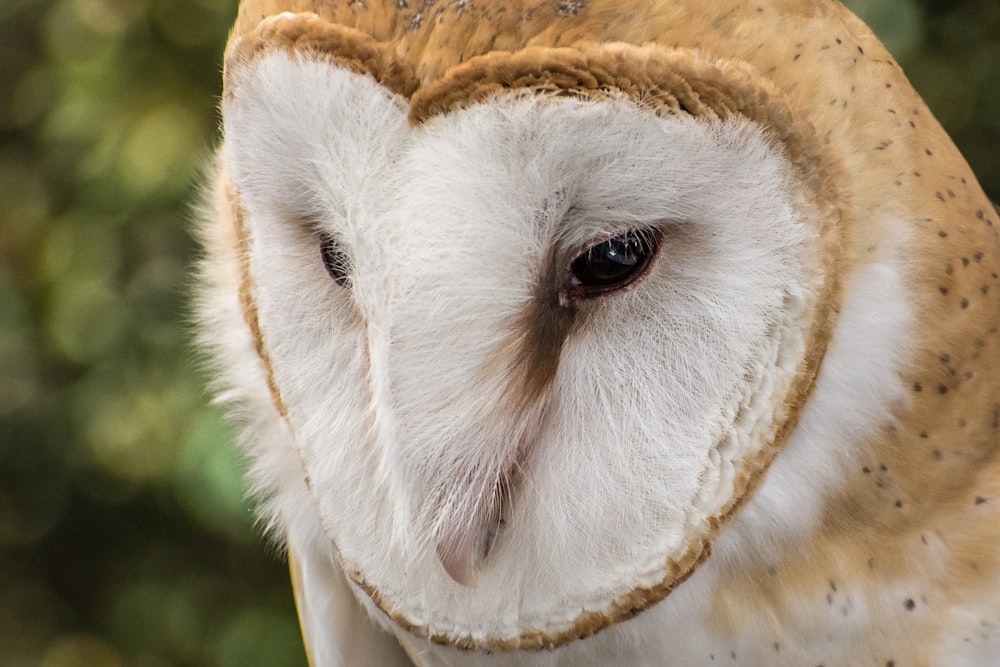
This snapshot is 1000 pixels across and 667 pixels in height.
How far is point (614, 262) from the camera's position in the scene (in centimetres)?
77

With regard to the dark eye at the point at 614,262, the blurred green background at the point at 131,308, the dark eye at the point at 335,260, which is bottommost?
the blurred green background at the point at 131,308

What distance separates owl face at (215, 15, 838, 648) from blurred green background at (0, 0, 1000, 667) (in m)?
0.79

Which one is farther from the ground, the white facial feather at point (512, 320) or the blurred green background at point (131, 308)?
the white facial feather at point (512, 320)

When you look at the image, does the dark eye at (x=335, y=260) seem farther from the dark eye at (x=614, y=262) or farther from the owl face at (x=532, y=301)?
the dark eye at (x=614, y=262)

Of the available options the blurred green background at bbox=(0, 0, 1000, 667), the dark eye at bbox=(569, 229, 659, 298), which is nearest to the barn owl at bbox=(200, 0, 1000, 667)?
the dark eye at bbox=(569, 229, 659, 298)

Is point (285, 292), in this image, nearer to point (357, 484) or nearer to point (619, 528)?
point (357, 484)

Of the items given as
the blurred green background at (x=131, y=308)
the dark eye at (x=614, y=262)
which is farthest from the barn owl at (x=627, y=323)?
the blurred green background at (x=131, y=308)

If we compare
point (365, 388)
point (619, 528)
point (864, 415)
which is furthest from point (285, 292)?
point (864, 415)

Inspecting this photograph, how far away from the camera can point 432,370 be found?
2.57 ft

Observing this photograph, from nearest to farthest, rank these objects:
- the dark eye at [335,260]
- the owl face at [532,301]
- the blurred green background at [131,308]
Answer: the owl face at [532,301] → the dark eye at [335,260] → the blurred green background at [131,308]

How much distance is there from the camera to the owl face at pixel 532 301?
0.72 metres

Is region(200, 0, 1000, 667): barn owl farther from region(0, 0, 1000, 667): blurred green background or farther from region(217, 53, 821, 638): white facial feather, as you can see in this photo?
region(0, 0, 1000, 667): blurred green background

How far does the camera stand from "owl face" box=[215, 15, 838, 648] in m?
0.72

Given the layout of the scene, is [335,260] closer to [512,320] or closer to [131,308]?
[512,320]
